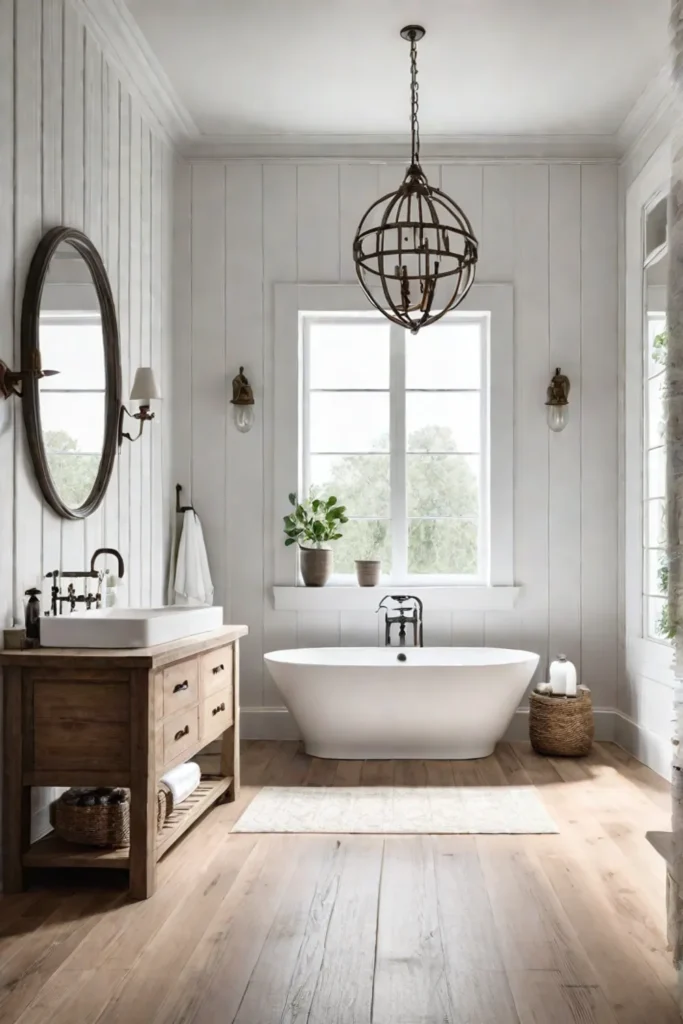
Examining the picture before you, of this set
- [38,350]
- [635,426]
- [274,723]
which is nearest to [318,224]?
Answer: [635,426]

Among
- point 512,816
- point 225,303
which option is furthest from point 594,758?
point 225,303

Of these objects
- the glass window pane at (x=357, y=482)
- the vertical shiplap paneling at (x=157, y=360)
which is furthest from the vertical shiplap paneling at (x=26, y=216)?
the glass window pane at (x=357, y=482)

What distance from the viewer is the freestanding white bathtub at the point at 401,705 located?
4.57 m

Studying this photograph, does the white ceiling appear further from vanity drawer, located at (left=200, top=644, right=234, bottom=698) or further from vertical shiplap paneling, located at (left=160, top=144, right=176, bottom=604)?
vanity drawer, located at (left=200, top=644, right=234, bottom=698)

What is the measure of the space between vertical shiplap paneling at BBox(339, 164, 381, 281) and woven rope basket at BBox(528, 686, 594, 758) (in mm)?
2472

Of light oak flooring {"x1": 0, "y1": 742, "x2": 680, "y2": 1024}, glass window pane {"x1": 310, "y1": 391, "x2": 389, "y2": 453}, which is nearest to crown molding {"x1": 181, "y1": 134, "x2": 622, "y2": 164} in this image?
glass window pane {"x1": 310, "y1": 391, "x2": 389, "y2": 453}

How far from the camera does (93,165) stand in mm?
3914

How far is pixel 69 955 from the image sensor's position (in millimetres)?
2559

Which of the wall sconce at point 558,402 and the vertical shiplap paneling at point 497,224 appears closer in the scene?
the wall sconce at point 558,402

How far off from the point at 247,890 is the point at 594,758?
2365mm

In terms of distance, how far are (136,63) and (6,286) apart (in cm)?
176

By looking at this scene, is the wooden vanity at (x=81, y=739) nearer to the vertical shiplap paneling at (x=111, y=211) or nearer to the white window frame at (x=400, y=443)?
the vertical shiplap paneling at (x=111, y=211)

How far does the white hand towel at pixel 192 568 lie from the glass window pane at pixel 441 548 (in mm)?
1106

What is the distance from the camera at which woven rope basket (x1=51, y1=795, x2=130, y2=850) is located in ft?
10.2
